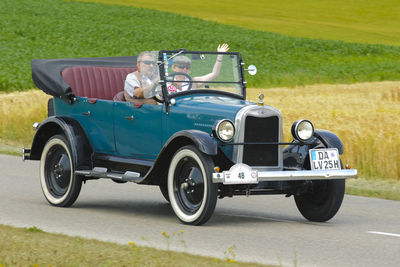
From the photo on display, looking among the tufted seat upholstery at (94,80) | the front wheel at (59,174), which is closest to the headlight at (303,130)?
the front wheel at (59,174)

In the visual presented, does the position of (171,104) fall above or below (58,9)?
below

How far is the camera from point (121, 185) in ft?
40.6

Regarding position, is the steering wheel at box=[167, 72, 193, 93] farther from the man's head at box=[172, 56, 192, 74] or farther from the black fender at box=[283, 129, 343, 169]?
the black fender at box=[283, 129, 343, 169]

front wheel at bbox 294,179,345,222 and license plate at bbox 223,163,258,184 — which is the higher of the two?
license plate at bbox 223,163,258,184

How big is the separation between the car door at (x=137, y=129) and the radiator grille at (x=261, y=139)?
106 centimetres

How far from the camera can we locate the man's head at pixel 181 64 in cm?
953

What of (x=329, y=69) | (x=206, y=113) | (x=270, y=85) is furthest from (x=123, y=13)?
(x=206, y=113)

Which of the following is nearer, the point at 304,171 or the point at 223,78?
the point at 304,171

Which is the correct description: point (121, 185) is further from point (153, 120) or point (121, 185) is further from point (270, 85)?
point (270, 85)

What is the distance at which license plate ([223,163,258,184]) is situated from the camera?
26.5ft

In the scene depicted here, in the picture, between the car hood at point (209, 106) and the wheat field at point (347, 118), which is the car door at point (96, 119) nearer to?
the car hood at point (209, 106)

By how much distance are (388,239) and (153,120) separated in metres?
2.85

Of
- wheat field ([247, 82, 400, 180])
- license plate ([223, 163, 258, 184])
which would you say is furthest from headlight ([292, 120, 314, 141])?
wheat field ([247, 82, 400, 180])

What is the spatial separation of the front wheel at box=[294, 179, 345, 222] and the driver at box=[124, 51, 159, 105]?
78.8 inches
